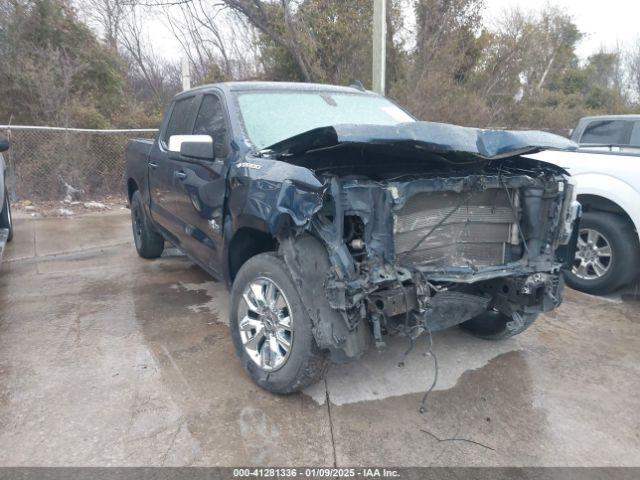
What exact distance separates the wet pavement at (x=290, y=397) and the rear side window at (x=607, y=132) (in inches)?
93.7

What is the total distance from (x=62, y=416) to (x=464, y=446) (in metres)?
2.25

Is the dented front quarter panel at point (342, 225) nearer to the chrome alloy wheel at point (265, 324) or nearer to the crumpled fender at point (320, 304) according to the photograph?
the crumpled fender at point (320, 304)

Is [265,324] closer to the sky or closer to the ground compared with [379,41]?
closer to the ground

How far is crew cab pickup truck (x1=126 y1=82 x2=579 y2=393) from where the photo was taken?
2.74 meters

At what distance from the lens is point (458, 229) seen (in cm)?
321

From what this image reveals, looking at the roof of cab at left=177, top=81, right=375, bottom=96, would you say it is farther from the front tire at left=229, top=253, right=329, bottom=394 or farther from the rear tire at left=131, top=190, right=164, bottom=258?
the rear tire at left=131, top=190, right=164, bottom=258

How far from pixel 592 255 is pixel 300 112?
3.38 meters

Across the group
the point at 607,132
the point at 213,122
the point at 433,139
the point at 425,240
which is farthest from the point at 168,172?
the point at 607,132

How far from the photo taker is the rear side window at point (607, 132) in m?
6.20

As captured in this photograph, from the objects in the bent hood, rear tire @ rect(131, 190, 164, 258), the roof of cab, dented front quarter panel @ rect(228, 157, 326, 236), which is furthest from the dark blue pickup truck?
the bent hood

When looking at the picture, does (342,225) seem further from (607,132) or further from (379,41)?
(379,41)

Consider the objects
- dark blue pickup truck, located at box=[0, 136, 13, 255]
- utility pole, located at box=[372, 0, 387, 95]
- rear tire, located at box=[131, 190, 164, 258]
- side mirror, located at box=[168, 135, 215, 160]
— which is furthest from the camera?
utility pole, located at box=[372, 0, 387, 95]

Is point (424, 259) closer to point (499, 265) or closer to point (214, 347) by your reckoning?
point (499, 265)

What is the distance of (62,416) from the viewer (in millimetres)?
3004
